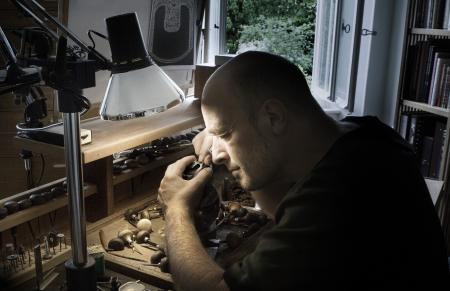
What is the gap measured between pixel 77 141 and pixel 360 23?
82.2 inches

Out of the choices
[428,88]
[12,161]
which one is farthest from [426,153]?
[12,161]

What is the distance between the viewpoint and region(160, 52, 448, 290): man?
0.78m

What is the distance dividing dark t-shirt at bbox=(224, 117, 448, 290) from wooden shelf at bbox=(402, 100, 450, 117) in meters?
1.57

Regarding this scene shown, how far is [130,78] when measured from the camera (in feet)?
3.15

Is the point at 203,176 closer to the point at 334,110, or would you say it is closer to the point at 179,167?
the point at 179,167

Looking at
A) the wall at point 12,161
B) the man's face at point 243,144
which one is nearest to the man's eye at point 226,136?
the man's face at point 243,144

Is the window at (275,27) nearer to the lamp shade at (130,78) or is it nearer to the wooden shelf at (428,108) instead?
the wooden shelf at (428,108)

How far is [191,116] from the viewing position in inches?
82.4

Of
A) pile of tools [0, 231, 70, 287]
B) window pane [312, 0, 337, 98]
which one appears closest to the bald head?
pile of tools [0, 231, 70, 287]

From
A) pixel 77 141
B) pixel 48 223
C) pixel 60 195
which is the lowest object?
pixel 48 223

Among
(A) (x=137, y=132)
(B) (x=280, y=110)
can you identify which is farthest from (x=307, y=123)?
(A) (x=137, y=132)

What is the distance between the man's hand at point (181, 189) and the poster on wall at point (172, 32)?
4.41 feet

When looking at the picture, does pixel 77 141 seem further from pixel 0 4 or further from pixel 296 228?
pixel 0 4

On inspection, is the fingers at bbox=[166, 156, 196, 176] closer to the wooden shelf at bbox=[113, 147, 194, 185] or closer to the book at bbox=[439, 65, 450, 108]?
the wooden shelf at bbox=[113, 147, 194, 185]
